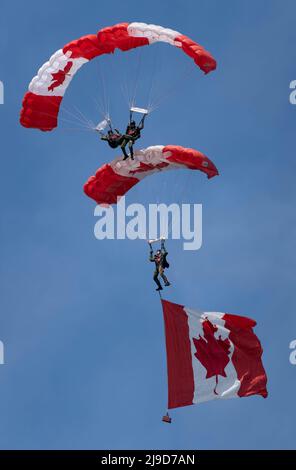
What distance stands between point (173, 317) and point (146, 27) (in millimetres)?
8436

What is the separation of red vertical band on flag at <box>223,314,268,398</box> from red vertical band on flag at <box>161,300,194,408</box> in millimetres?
1406

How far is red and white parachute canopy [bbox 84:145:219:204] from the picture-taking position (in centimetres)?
3206

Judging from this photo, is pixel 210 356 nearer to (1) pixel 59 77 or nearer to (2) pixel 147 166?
(2) pixel 147 166

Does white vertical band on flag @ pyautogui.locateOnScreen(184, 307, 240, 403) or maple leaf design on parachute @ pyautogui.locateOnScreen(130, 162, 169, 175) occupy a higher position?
maple leaf design on parachute @ pyautogui.locateOnScreen(130, 162, 169, 175)

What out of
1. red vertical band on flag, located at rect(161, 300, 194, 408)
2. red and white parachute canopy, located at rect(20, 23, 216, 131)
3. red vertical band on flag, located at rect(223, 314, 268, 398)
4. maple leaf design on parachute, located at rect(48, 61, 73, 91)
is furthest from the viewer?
red vertical band on flag, located at rect(223, 314, 268, 398)

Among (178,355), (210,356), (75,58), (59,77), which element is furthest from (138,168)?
(210,356)

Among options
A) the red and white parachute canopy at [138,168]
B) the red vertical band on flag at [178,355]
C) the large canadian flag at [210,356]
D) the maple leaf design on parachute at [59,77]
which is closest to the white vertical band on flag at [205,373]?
the large canadian flag at [210,356]

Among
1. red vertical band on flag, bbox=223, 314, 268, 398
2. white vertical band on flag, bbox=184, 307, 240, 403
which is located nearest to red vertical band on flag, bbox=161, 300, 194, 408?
white vertical band on flag, bbox=184, 307, 240, 403

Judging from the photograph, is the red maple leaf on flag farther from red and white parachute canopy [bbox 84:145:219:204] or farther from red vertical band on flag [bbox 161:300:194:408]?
red and white parachute canopy [bbox 84:145:219:204]

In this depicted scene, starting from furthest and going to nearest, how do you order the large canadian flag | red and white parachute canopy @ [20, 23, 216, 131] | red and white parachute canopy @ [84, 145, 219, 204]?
1. the large canadian flag
2. red and white parachute canopy @ [84, 145, 219, 204]
3. red and white parachute canopy @ [20, 23, 216, 131]

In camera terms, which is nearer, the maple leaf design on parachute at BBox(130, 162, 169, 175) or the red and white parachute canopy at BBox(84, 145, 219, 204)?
the red and white parachute canopy at BBox(84, 145, 219, 204)

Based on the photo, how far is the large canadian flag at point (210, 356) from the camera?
33531 mm

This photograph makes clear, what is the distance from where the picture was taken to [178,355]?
3388cm
